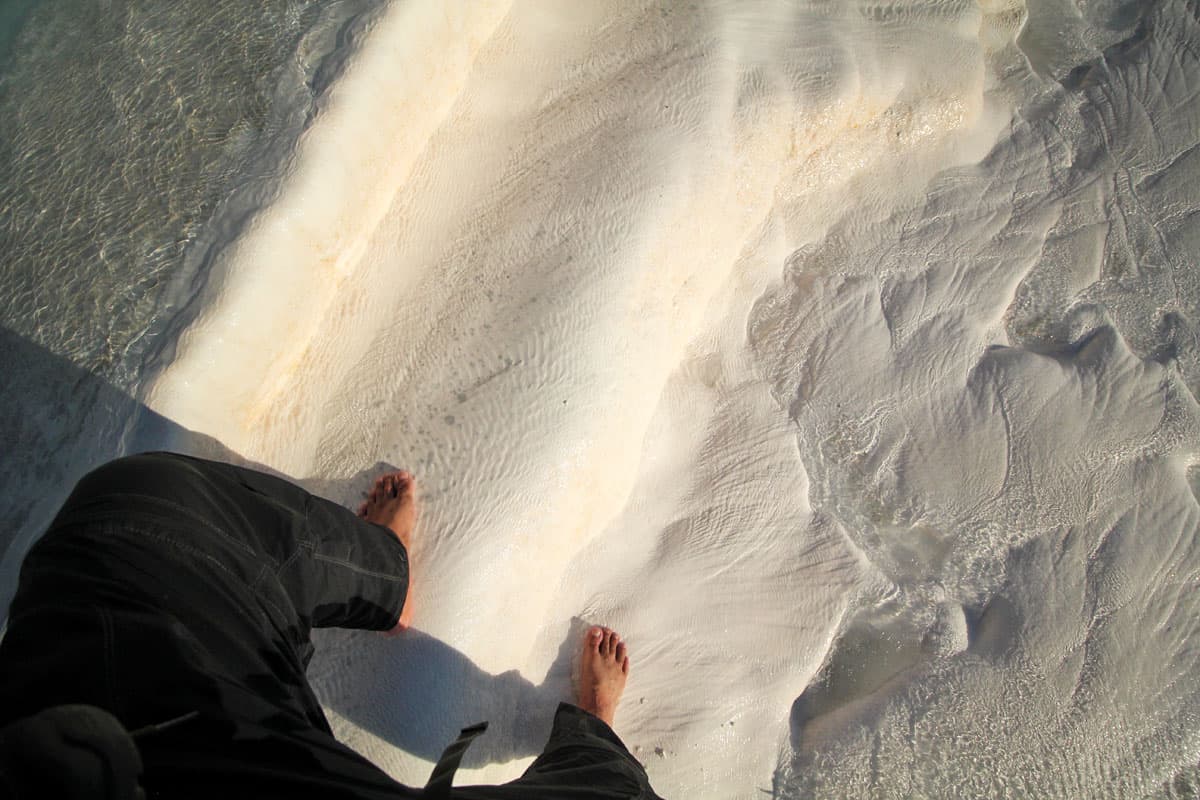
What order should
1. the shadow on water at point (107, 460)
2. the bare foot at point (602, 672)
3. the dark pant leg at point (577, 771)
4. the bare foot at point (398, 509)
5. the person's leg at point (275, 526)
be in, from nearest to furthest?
the person's leg at point (275, 526), the dark pant leg at point (577, 771), the shadow on water at point (107, 460), the bare foot at point (398, 509), the bare foot at point (602, 672)

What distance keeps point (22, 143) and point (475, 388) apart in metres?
1.39

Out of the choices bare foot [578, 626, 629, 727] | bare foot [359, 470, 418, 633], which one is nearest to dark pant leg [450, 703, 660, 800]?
bare foot [578, 626, 629, 727]

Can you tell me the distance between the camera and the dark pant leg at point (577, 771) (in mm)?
1238

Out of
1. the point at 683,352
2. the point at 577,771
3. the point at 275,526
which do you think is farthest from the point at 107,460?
the point at 683,352

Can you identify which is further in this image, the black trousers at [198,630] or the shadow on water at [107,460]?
the shadow on water at [107,460]

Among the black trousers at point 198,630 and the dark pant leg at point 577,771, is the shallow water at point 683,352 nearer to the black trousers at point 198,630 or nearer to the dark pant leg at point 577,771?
the dark pant leg at point 577,771

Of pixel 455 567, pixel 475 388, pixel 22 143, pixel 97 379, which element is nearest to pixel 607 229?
pixel 475 388

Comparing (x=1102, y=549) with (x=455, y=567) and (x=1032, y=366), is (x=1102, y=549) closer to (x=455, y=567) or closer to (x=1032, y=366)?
(x=1032, y=366)

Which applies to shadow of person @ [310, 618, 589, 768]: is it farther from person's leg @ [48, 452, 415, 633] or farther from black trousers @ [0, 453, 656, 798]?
black trousers @ [0, 453, 656, 798]

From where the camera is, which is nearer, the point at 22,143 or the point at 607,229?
the point at 22,143

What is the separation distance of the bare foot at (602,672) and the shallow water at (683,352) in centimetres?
8

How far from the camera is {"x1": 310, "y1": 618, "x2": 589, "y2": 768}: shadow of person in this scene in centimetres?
171

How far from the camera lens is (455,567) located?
179 centimetres

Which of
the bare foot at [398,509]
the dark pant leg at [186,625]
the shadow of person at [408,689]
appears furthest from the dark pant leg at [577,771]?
the bare foot at [398,509]
